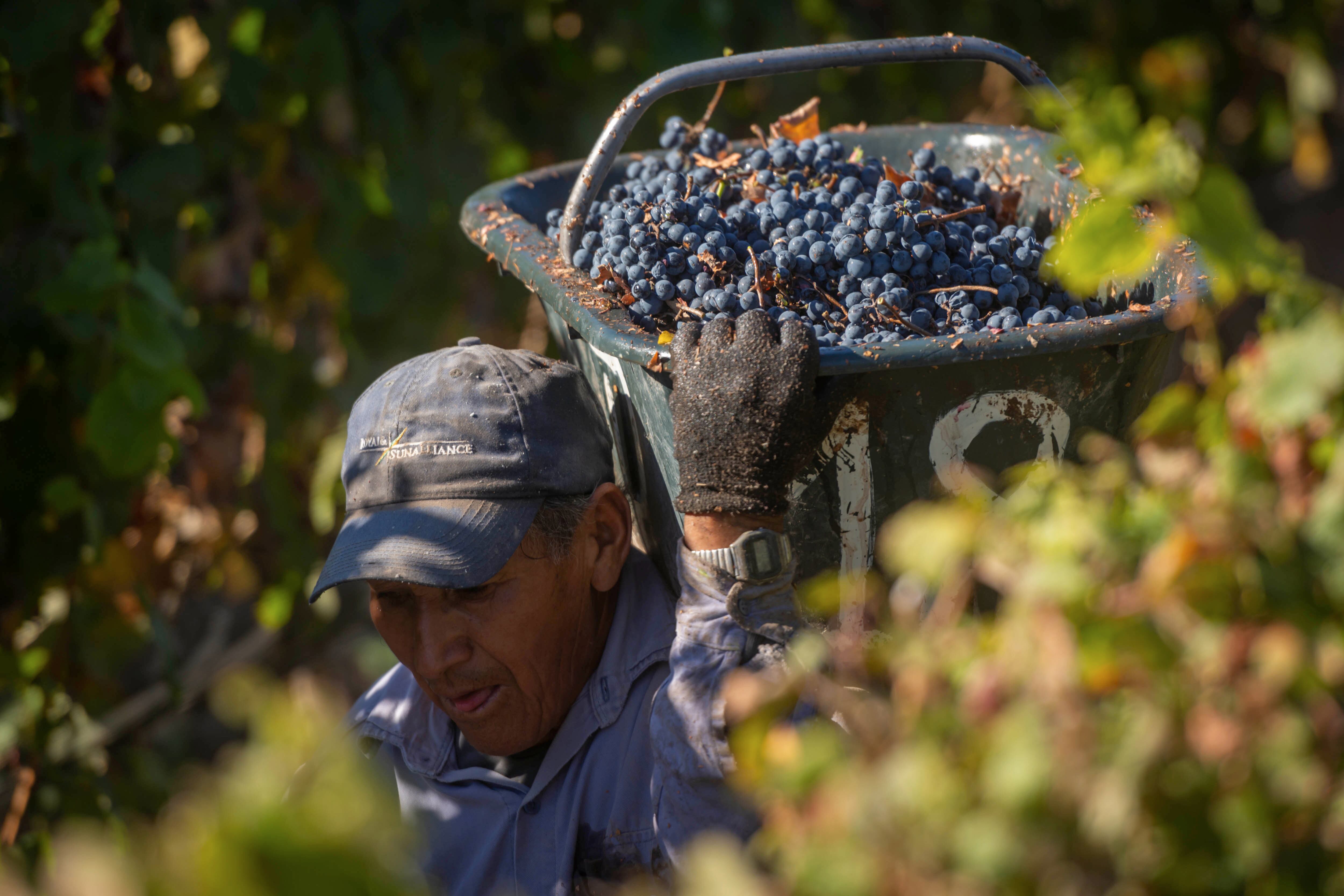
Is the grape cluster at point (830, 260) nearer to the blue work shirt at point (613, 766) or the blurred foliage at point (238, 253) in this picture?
the blue work shirt at point (613, 766)

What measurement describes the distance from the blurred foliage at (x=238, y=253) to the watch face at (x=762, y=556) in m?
1.15

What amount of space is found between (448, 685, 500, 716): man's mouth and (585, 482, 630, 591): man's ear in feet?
0.60

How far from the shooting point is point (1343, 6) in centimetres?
392

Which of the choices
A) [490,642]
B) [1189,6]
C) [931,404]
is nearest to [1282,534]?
[931,404]

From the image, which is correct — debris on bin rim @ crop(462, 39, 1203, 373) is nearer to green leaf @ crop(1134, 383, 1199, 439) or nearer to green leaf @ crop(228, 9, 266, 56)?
green leaf @ crop(1134, 383, 1199, 439)

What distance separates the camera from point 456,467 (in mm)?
1303

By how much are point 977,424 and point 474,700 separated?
27.4 inches

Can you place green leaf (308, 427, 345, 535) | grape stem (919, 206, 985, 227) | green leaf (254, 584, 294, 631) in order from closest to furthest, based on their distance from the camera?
grape stem (919, 206, 985, 227)
green leaf (308, 427, 345, 535)
green leaf (254, 584, 294, 631)

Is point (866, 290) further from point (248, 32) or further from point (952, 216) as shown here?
point (248, 32)

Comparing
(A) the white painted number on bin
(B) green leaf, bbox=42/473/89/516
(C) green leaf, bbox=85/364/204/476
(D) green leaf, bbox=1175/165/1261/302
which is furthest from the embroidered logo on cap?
(B) green leaf, bbox=42/473/89/516

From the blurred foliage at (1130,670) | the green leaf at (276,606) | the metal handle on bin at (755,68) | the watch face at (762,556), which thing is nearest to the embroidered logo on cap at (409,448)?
the metal handle on bin at (755,68)

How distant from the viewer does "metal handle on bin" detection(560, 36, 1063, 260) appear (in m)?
1.25

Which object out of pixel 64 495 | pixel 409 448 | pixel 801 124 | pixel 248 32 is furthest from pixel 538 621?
pixel 248 32

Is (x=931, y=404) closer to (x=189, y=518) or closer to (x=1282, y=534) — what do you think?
(x=1282, y=534)
